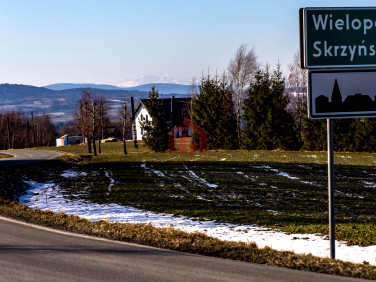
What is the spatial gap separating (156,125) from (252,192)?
105 feet

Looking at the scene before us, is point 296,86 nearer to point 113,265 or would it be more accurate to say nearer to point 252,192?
point 252,192

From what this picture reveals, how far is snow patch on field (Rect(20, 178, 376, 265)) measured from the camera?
8781mm

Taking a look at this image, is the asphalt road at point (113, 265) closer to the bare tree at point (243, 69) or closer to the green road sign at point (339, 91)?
the green road sign at point (339, 91)

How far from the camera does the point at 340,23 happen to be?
21.7ft

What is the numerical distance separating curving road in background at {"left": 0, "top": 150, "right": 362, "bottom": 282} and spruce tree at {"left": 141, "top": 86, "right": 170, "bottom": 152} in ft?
144

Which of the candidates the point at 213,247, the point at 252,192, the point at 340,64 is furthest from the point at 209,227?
the point at 252,192

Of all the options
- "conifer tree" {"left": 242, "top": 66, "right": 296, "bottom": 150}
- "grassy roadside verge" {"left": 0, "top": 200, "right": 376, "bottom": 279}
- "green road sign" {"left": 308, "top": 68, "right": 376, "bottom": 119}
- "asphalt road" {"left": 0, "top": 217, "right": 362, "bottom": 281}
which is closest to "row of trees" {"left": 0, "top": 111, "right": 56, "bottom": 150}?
"conifer tree" {"left": 242, "top": 66, "right": 296, "bottom": 150}

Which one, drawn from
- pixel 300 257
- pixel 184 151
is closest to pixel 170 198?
pixel 300 257

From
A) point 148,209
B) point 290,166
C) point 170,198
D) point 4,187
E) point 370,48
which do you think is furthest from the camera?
point 290,166

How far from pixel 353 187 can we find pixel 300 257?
17839 millimetres

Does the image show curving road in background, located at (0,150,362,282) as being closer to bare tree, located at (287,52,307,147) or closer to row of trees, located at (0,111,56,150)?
bare tree, located at (287,52,307,147)

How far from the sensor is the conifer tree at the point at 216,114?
173 feet

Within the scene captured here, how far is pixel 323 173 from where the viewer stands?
29.7 meters

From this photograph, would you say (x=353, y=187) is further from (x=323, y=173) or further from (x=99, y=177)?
(x=99, y=177)
